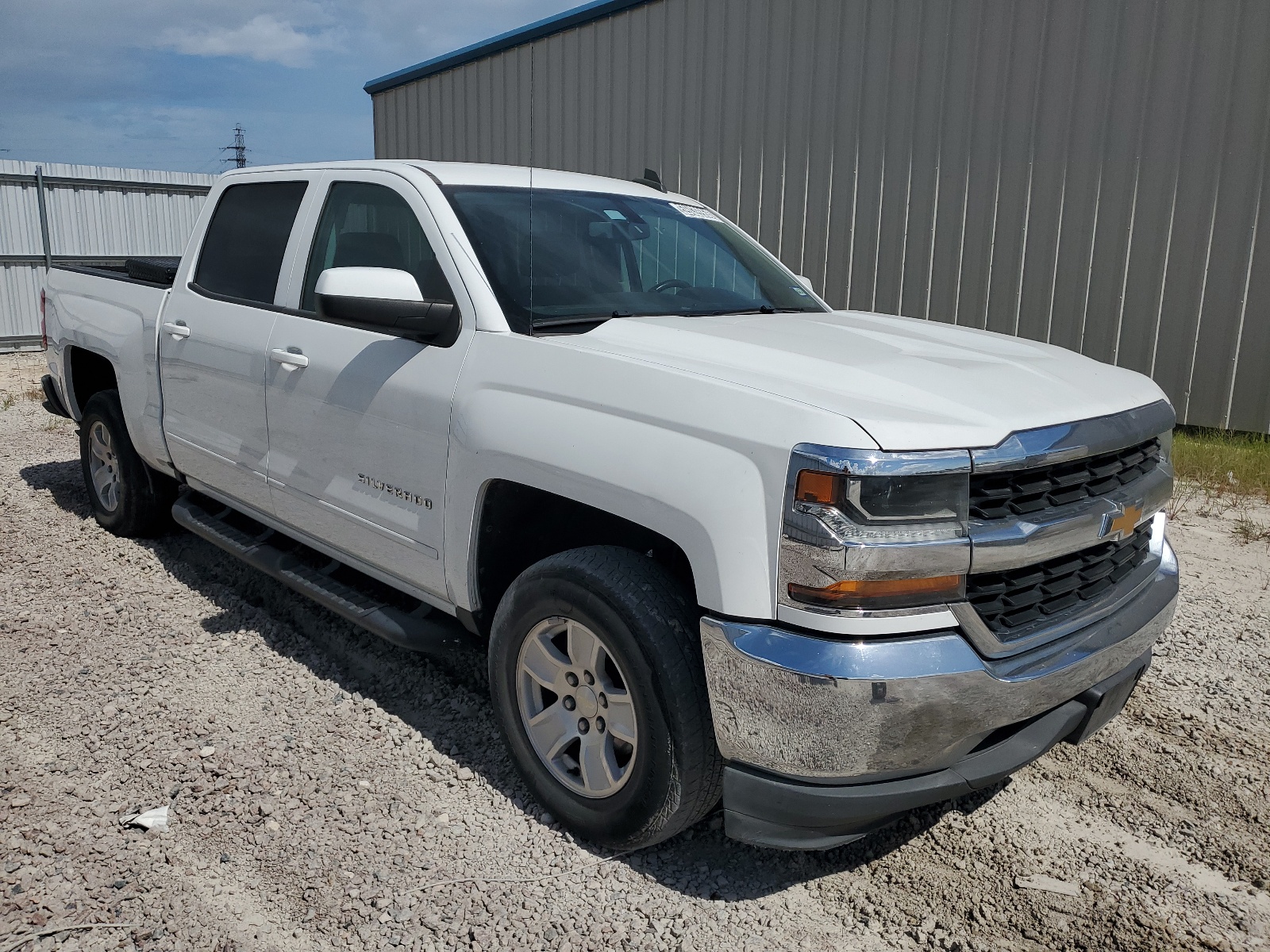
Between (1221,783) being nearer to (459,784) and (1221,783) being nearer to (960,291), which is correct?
(459,784)

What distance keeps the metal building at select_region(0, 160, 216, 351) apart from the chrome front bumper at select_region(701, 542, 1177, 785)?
14.0 m

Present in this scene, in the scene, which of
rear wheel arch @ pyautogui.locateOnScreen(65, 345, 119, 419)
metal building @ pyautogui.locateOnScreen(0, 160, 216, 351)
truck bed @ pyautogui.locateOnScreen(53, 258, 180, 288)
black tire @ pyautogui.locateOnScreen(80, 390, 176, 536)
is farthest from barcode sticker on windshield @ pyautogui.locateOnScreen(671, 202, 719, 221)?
metal building @ pyautogui.locateOnScreen(0, 160, 216, 351)

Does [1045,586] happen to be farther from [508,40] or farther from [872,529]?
[508,40]

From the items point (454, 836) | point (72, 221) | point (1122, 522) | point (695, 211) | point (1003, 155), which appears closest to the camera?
point (1122, 522)

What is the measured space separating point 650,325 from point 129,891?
2128 mm

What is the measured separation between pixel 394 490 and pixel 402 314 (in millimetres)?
598

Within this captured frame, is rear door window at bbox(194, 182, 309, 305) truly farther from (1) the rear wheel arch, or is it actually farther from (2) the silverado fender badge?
(1) the rear wheel arch

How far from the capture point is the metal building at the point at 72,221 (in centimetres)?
1502

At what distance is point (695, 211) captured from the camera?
4.27m

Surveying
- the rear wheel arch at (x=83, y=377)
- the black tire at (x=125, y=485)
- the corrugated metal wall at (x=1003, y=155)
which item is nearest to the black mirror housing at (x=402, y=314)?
the black tire at (x=125, y=485)

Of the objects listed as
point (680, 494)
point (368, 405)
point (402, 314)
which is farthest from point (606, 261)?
point (680, 494)

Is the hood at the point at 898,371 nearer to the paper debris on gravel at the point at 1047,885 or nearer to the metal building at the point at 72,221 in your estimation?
the paper debris on gravel at the point at 1047,885

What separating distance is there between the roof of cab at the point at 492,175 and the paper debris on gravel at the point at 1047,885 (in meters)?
2.81

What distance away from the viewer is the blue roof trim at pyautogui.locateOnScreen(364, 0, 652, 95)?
436 inches
